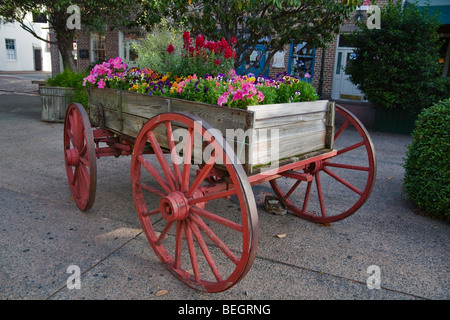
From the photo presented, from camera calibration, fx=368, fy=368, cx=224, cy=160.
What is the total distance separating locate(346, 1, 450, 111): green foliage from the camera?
786 centimetres

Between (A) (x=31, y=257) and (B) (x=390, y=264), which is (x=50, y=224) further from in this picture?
(B) (x=390, y=264)

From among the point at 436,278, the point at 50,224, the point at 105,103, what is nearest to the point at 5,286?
the point at 50,224

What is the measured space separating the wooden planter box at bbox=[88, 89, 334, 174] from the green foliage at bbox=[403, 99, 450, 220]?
1.32m

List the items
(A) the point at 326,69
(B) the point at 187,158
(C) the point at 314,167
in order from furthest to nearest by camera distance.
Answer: (A) the point at 326,69, (C) the point at 314,167, (B) the point at 187,158

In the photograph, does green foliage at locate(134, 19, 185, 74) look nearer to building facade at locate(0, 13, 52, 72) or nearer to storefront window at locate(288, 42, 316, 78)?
storefront window at locate(288, 42, 316, 78)

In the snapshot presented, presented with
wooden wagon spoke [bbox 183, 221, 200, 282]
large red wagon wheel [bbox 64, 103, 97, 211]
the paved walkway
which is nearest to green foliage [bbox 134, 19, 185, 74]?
large red wagon wheel [bbox 64, 103, 97, 211]

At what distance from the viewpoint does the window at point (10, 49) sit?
27862 mm

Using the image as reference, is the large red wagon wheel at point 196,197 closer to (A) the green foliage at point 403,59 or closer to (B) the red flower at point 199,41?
(B) the red flower at point 199,41

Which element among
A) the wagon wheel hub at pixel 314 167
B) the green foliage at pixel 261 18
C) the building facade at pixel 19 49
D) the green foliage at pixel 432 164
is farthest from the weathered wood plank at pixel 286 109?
the building facade at pixel 19 49

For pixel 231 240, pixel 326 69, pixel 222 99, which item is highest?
pixel 326 69

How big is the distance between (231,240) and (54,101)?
688 cm

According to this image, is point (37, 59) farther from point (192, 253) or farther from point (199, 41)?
point (192, 253)

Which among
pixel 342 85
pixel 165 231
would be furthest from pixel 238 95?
pixel 342 85

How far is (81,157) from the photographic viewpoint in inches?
135
